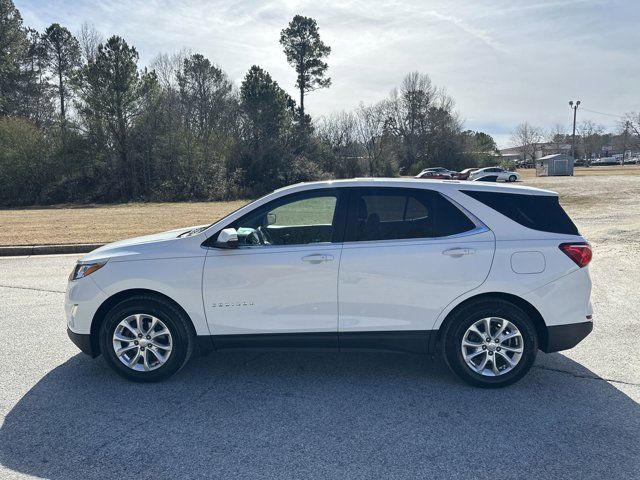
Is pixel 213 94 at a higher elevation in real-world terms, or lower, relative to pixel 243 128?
higher

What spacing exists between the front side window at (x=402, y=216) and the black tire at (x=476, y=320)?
2.22 feet

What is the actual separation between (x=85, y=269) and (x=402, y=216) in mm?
2824

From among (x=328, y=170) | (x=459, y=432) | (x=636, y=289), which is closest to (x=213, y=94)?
(x=328, y=170)

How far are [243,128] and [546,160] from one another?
35.0 meters

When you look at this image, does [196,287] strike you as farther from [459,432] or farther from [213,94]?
[213,94]

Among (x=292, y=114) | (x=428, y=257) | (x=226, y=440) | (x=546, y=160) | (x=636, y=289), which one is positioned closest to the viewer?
(x=226, y=440)

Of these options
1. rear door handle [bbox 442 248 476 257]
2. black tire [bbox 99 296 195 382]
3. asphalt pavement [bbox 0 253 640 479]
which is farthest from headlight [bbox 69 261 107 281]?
rear door handle [bbox 442 248 476 257]

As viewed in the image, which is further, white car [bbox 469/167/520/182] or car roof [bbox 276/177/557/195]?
white car [bbox 469/167/520/182]

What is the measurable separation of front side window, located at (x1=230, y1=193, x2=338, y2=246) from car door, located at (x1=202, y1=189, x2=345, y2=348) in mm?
42

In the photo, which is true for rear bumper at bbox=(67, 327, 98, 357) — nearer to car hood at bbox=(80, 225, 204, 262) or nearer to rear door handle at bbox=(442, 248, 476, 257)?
car hood at bbox=(80, 225, 204, 262)

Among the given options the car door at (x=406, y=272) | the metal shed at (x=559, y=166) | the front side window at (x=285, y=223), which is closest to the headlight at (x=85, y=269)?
the front side window at (x=285, y=223)

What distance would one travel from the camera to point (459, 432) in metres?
3.42

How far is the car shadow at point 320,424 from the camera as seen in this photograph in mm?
3021

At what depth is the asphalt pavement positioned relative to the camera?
3.03m
